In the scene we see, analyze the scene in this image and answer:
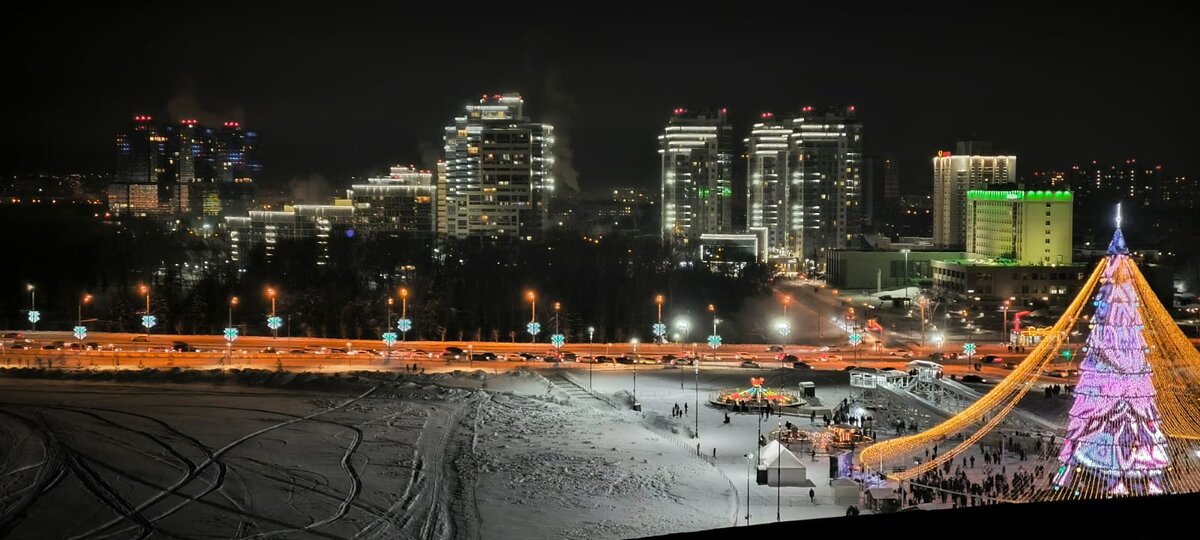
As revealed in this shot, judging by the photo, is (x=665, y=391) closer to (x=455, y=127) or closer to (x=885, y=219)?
(x=455, y=127)

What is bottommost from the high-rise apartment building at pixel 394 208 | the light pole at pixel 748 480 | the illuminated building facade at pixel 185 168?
the light pole at pixel 748 480

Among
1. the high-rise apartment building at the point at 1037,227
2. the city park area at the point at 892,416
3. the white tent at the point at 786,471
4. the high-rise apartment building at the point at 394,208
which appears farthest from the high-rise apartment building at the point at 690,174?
the white tent at the point at 786,471

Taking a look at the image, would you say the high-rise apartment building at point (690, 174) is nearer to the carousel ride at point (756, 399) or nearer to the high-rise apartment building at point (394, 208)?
the high-rise apartment building at point (394, 208)

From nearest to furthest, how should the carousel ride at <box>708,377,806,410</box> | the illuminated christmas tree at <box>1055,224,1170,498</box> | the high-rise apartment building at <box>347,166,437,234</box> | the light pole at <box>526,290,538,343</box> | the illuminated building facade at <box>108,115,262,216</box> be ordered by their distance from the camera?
the illuminated christmas tree at <box>1055,224,1170,498</box>
the carousel ride at <box>708,377,806,410</box>
the light pole at <box>526,290,538,343</box>
the high-rise apartment building at <box>347,166,437,234</box>
the illuminated building facade at <box>108,115,262,216</box>

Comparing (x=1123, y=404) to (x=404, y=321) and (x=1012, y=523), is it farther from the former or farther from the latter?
(x=404, y=321)

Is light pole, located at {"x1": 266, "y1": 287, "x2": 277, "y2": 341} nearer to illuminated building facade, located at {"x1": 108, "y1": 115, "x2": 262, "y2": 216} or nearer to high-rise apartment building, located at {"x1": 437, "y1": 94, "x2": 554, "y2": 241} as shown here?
high-rise apartment building, located at {"x1": 437, "y1": 94, "x2": 554, "y2": 241}

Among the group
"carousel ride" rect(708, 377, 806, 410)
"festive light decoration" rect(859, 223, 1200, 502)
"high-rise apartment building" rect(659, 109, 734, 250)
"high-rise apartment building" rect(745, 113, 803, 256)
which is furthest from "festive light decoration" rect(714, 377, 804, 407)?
"high-rise apartment building" rect(659, 109, 734, 250)
